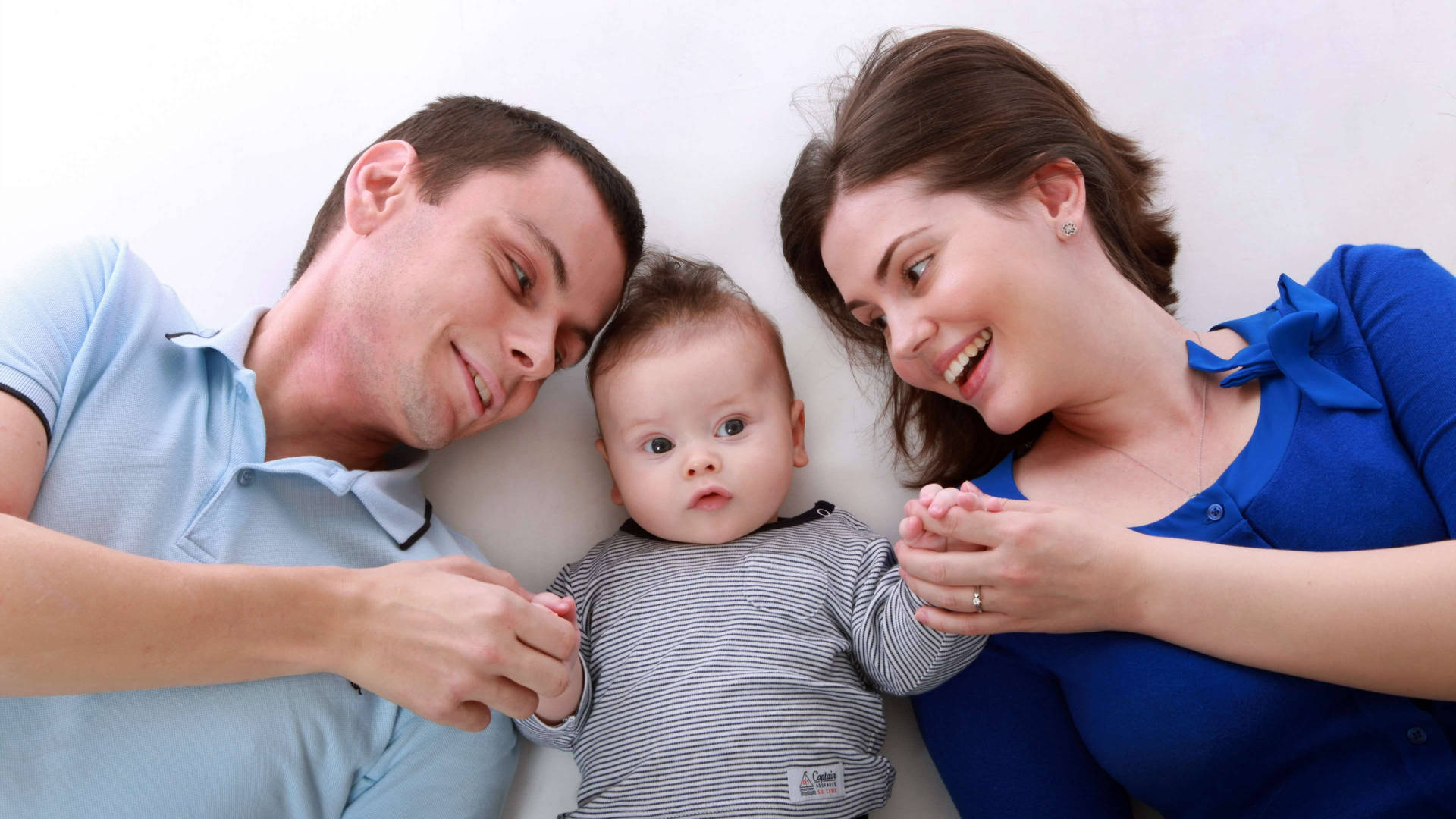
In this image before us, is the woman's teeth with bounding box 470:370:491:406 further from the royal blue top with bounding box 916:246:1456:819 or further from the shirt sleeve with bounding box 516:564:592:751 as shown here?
the royal blue top with bounding box 916:246:1456:819

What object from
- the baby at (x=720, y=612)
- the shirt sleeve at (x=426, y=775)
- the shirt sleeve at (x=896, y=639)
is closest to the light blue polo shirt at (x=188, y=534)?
the shirt sleeve at (x=426, y=775)

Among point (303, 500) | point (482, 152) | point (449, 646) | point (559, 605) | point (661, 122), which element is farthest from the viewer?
point (661, 122)

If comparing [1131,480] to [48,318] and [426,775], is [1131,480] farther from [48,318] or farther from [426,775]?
[48,318]

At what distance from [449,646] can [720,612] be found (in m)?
A: 0.45

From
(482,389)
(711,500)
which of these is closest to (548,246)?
(482,389)

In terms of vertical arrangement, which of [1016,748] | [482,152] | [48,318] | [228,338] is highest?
[482,152]

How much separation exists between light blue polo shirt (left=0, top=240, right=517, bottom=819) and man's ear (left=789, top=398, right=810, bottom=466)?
632 millimetres

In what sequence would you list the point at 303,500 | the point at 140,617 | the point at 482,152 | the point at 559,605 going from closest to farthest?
the point at 140,617 < the point at 559,605 < the point at 303,500 < the point at 482,152

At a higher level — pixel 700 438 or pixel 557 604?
pixel 700 438

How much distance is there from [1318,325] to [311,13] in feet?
6.51

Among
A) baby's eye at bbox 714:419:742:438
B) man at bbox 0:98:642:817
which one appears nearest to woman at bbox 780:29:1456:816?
baby's eye at bbox 714:419:742:438

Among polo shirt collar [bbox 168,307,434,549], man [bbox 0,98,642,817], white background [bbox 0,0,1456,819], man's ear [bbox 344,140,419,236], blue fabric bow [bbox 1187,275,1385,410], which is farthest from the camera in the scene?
white background [bbox 0,0,1456,819]

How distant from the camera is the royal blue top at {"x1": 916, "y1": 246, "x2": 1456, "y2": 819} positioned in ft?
4.14

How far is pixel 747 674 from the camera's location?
1463 millimetres
